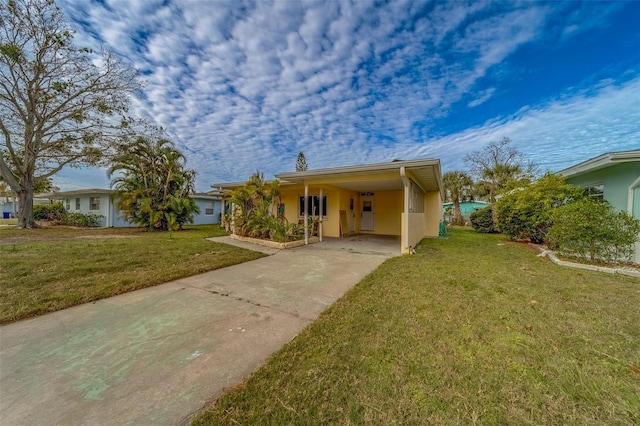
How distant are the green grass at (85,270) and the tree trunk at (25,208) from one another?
32.4 feet

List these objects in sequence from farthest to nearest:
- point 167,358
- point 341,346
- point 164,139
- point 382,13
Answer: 1. point 164,139
2. point 382,13
3. point 341,346
4. point 167,358

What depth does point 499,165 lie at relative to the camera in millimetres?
19500

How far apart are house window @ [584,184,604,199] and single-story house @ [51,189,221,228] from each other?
20.7 m

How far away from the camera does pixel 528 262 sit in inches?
252

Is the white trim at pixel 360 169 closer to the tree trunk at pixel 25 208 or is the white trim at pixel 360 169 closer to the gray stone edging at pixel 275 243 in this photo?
the gray stone edging at pixel 275 243

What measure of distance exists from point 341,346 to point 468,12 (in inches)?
357

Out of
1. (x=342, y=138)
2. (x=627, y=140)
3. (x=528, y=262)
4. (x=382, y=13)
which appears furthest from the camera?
(x=342, y=138)

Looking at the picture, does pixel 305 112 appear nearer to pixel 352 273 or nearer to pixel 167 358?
pixel 352 273

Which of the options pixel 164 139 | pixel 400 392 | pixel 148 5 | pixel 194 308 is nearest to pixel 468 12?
pixel 148 5

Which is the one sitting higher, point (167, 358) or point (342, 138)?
point (342, 138)

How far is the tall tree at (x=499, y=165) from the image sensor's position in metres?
18.8

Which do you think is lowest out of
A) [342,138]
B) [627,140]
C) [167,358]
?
[167,358]

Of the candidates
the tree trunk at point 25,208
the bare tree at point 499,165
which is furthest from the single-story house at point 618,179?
the tree trunk at point 25,208

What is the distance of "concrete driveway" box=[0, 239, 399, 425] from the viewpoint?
1740 mm
